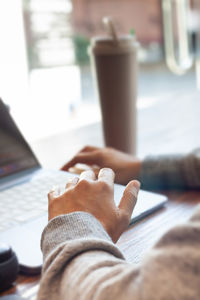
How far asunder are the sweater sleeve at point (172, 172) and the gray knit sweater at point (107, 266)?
322 mm

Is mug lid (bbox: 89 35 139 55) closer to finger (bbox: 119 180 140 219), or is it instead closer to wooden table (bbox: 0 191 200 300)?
wooden table (bbox: 0 191 200 300)

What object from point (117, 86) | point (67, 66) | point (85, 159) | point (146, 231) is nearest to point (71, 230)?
point (146, 231)

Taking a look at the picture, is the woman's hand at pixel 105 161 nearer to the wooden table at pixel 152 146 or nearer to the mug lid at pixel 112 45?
the wooden table at pixel 152 146

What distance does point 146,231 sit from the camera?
0.51m

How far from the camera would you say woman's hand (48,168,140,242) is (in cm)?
40

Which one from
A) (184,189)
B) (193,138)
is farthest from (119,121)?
(193,138)

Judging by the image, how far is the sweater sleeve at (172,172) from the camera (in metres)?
0.67

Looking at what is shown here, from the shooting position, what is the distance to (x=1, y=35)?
1.23 metres

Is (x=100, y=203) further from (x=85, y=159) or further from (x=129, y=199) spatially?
→ (x=85, y=159)

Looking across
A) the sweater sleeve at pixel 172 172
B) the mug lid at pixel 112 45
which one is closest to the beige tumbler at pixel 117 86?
the mug lid at pixel 112 45

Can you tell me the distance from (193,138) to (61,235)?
0.74 meters

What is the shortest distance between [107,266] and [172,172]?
15.1 inches

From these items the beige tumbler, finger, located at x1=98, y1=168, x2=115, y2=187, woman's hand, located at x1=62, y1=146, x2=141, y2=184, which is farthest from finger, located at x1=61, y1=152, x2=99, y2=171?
finger, located at x1=98, y1=168, x2=115, y2=187

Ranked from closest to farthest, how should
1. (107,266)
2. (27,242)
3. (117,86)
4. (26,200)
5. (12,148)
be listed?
(107,266)
(27,242)
(26,200)
(12,148)
(117,86)
